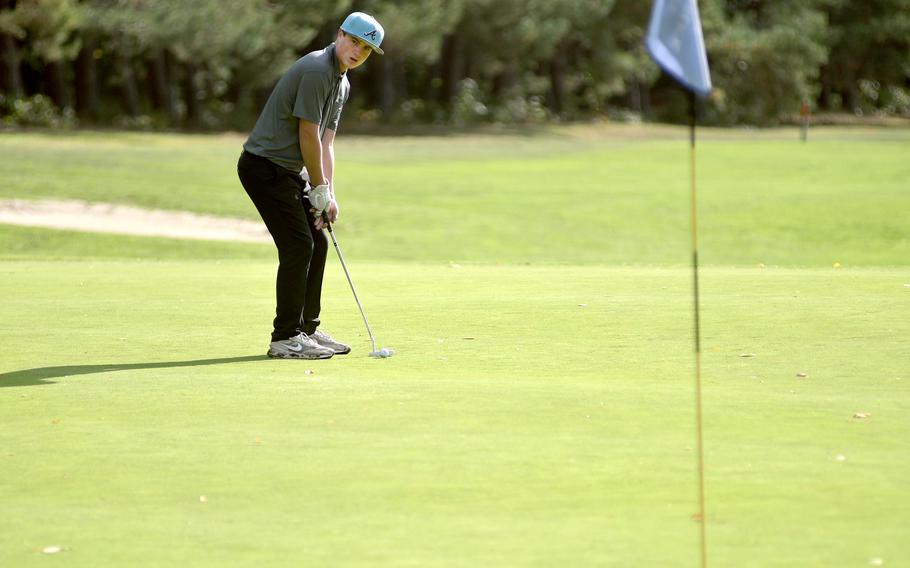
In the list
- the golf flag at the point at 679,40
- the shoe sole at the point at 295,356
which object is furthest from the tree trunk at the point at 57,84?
the golf flag at the point at 679,40

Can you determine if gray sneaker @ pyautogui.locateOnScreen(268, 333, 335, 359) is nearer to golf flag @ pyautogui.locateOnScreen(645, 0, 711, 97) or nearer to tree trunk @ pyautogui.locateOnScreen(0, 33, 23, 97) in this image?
golf flag @ pyautogui.locateOnScreen(645, 0, 711, 97)

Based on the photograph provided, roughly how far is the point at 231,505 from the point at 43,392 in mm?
2635

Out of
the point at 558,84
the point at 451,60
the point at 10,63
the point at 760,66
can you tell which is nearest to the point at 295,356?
the point at 10,63

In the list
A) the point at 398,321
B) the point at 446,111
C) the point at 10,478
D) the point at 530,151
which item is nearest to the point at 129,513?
the point at 10,478

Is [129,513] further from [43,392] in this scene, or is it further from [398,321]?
[398,321]

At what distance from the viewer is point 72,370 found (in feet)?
27.0

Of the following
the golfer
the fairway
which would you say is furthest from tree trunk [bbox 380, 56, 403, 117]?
the golfer

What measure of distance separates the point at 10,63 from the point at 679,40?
45.8m

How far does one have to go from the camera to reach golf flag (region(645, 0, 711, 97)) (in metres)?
5.25

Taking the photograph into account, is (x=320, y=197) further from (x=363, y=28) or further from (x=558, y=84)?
(x=558, y=84)

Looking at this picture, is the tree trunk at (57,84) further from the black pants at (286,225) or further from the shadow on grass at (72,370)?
the shadow on grass at (72,370)

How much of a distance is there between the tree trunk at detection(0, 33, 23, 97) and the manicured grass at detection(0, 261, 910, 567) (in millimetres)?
38869

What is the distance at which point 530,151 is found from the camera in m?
47.0

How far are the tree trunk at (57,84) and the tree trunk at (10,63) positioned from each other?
7.75ft
